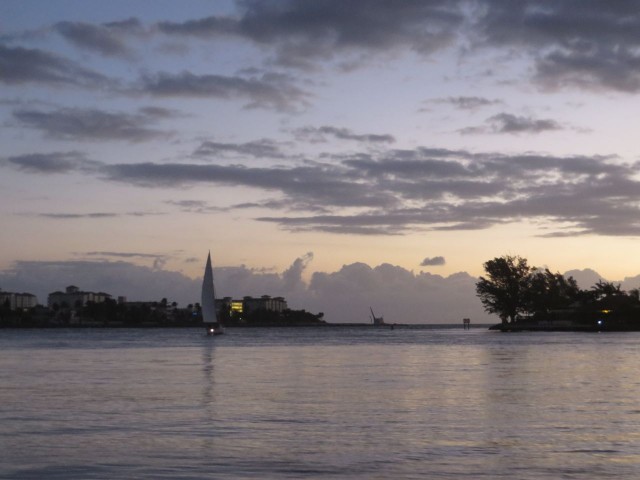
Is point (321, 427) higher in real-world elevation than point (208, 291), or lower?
lower

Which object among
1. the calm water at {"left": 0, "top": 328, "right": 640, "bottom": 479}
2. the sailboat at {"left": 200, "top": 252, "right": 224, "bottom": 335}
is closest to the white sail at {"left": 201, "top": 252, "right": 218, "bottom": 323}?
the sailboat at {"left": 200, "top": 252, "right": 224, "bottom": 335}

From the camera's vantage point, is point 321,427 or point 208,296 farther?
point 208,296

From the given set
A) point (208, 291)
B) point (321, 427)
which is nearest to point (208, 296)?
point (208, 291)

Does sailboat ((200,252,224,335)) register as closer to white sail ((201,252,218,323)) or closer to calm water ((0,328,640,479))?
white sail ((201,252,218,323))

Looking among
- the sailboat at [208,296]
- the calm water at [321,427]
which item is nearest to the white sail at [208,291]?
the sailboat at [208,296]

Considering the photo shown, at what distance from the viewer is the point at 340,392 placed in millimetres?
40938

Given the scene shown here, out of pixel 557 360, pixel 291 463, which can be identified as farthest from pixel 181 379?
pixel 557 360

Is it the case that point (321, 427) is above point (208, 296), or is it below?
below

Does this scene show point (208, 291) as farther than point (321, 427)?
Yes

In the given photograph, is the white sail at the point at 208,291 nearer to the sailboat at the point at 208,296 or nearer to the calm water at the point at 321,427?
the sailboat at the point at 208,296

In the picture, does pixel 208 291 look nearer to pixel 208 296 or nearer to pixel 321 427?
pixel 208 296

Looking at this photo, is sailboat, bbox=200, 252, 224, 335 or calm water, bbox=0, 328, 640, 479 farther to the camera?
sailboat, bbox=200, 252, 224, 335

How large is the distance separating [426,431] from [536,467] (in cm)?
647

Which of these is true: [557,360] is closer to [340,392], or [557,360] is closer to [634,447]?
[340,392]
